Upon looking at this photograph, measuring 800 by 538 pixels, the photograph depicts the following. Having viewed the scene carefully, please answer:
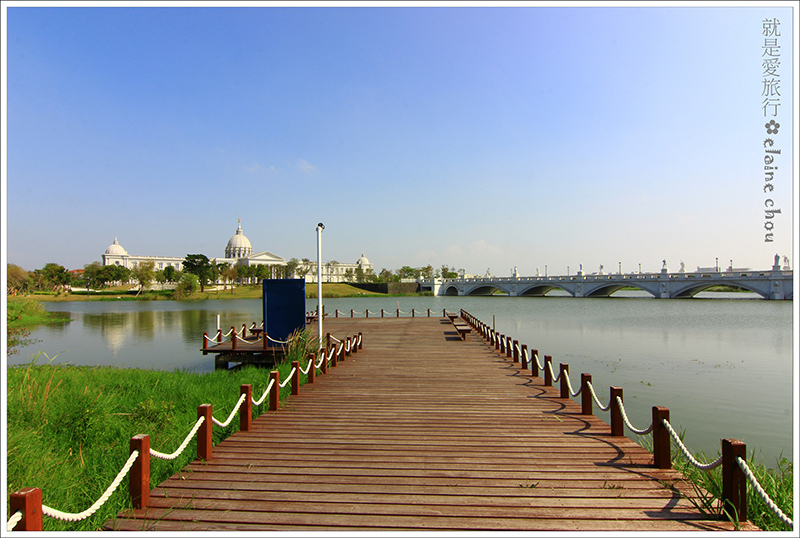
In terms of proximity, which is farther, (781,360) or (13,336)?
(13,336)

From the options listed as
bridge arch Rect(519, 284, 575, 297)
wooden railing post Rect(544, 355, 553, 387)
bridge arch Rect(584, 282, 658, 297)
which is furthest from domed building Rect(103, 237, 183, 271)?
wooden railing post Rect(544, 355, 553, 387)

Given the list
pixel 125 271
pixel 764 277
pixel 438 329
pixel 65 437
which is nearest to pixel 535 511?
pixel 65 437

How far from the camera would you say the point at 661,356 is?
19.5 metres

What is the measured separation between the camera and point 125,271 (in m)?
99.6

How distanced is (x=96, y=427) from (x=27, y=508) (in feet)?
18.5

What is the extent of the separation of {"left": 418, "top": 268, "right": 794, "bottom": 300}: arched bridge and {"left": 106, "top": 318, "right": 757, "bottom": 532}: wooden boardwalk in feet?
209

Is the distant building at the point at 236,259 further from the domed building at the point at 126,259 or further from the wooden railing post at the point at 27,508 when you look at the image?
the wooden railing post at the point at 27,508

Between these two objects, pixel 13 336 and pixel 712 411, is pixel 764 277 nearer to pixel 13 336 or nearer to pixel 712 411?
pixel 712 411

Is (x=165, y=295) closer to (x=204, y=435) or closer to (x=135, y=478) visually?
(x=204, y=435)

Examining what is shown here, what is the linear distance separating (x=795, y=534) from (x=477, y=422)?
420 centimetres

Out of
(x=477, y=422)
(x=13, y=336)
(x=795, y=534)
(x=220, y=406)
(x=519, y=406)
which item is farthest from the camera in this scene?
(x=13, y=336)

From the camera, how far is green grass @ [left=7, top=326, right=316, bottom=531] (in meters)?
5.02

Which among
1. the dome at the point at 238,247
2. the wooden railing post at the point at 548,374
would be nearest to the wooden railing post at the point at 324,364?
the wooden railing post at the point at 548,374

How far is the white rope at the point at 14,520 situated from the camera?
9.51 ft
